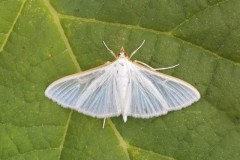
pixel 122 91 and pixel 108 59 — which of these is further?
pixel 122 91

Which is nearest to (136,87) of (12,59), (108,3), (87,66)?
(87,66)

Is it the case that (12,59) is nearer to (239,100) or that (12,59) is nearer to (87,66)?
(87,66)

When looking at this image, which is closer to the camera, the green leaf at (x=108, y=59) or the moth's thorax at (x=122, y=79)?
the green leaf at (x=108, y=59)

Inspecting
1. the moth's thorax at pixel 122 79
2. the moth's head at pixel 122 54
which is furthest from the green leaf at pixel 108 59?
the moth's thorax at pixel 122 79

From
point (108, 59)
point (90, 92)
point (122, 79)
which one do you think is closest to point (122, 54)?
point (108, 59)

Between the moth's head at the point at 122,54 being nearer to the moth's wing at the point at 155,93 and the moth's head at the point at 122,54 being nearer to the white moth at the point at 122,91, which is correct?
the white moth at the point at 122,91

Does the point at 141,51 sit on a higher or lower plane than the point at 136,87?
higher

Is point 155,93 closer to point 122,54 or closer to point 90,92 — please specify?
point 122,54
